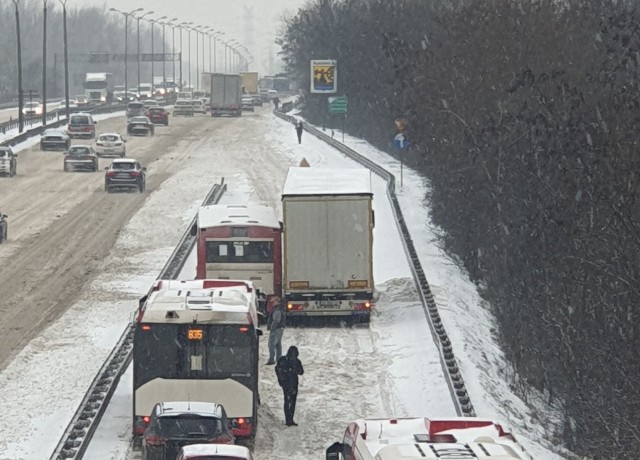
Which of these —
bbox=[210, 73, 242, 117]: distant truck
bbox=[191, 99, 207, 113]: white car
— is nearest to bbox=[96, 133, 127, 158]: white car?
bbox=[210, 73, 242, 117]: distant truck

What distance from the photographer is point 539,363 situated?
36.8 m

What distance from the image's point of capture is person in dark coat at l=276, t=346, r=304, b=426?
75.7 ft

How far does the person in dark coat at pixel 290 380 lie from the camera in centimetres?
2306

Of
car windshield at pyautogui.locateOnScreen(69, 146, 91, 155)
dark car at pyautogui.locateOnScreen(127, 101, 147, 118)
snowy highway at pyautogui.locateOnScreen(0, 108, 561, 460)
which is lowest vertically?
snowy highway at pyautogui.locateOnScreen(0, 108, 561, 460)

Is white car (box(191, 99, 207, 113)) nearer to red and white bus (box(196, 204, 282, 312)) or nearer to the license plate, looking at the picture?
red and white bus (box(196, 204, 282, 312))

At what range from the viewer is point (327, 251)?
31172 millimetres

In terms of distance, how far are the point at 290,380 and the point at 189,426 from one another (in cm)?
405

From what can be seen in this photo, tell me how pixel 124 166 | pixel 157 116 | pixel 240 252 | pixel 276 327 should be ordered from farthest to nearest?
pixel 157 116 → pixel 124 166 → pixel 240 252 → pixel 276 327

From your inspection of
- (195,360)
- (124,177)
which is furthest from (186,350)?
(124,177)

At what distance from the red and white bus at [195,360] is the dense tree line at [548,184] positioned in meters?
8.40

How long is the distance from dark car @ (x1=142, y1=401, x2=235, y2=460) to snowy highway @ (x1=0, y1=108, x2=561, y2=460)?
187 cm

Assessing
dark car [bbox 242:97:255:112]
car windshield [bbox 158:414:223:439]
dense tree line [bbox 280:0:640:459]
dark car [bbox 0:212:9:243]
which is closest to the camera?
car windshield [bbox 158:414:223:439]

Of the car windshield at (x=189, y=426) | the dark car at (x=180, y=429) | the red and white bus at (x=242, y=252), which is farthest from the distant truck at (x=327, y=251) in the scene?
the car windshield at (x=189, y=426)

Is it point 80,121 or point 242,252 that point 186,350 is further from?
point 80,121
